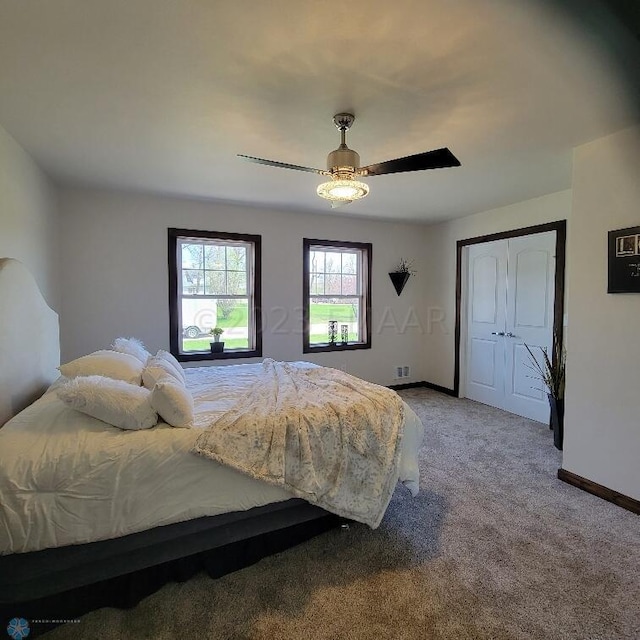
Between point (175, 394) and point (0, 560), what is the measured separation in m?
0.88

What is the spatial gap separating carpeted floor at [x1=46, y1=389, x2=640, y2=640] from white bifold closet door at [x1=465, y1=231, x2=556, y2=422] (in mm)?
1830

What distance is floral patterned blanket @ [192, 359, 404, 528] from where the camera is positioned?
5.77 ft

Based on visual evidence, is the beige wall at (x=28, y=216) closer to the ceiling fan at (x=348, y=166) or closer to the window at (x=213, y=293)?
the window at (x=213, y=293)

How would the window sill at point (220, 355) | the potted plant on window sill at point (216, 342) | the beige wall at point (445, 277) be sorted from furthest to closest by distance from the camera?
the beige wall at point (445, 277) < the potted plant on window sill at point (216, 342) < the window sill at point (220, 355)

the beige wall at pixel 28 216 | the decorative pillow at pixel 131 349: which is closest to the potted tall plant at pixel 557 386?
the decorative pillow at pixel 131 349

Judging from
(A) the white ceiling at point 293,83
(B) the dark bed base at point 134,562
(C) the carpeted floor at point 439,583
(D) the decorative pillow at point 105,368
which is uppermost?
(A) the white ceiling at point 293,83

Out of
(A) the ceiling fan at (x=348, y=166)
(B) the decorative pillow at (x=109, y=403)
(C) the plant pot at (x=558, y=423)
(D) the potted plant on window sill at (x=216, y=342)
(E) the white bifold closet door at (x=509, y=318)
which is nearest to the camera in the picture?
(B) the decorative pillow at (x=109, y=403)

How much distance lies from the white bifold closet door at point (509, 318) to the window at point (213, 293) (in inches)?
113

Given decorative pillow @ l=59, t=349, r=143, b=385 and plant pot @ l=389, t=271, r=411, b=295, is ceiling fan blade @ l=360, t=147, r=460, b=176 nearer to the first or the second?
decorative pillow @ l=59, t=349, r=143, b=385

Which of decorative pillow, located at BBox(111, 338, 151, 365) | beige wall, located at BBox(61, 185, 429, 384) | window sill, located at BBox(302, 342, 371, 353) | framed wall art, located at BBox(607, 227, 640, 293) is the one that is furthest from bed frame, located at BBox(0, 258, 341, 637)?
window sill, located at BBox(302, 342, 371, 353)

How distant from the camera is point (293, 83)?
6.08ft

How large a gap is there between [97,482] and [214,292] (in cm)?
299

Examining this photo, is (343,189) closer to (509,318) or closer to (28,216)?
(28,216)

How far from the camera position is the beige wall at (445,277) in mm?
4505
